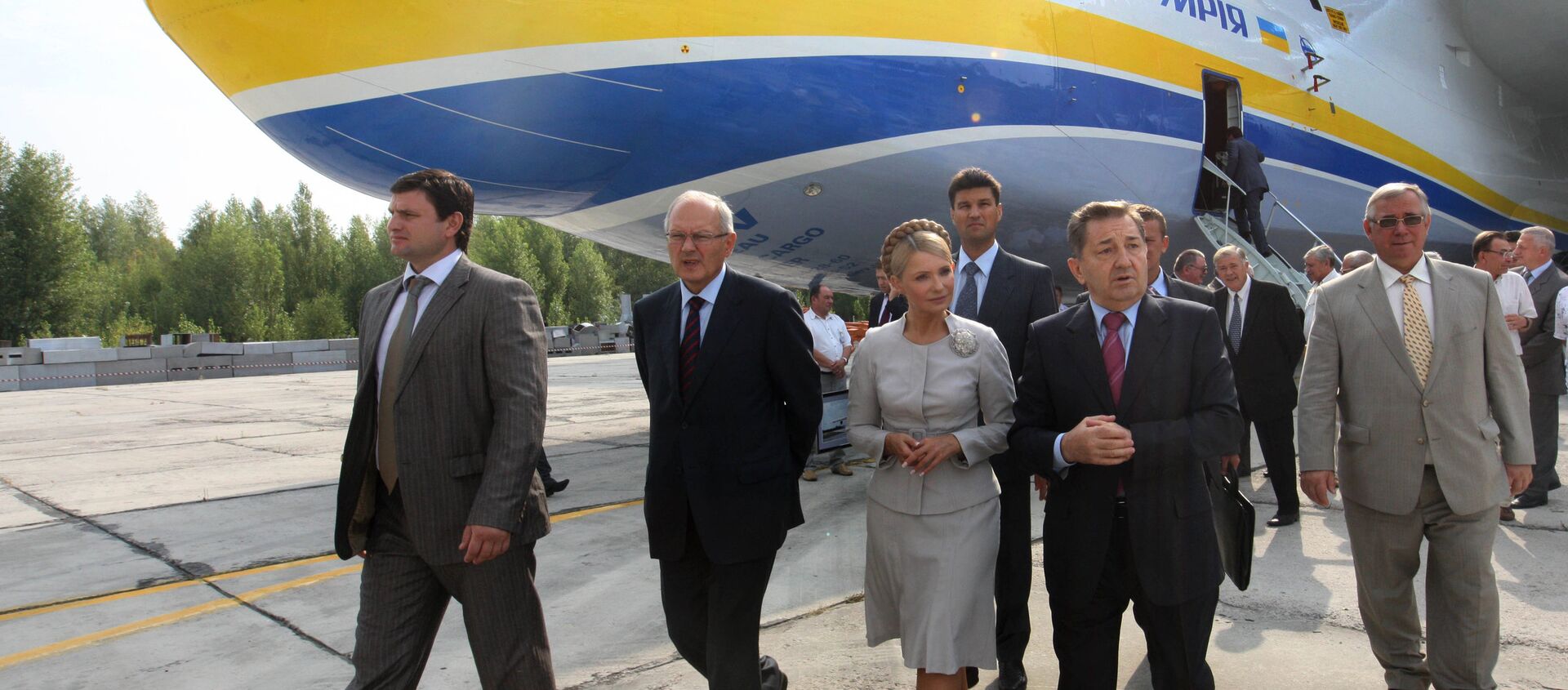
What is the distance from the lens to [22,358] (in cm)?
2075

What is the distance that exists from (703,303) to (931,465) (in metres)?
0.77

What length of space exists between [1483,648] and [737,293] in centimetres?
228

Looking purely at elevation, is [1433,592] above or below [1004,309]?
below

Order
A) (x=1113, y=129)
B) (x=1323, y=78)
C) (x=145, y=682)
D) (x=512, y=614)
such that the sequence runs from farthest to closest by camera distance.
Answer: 1. (x=1323, y=78)
2. (x=1113, y=129)
3. (x=145, y=682)
4. (x=512, y=614)

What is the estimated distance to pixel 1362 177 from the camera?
9.76 m

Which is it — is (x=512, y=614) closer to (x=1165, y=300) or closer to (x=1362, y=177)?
(x=1165, y=300)

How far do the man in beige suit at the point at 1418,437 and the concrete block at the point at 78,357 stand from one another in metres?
25.6

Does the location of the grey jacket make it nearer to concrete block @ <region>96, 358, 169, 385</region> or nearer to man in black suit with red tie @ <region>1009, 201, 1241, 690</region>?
man in black suit with red tie @ <region>1009, 201, 1241, 690</region>

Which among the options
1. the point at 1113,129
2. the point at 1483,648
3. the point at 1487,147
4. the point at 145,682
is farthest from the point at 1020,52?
the point at 1487,147

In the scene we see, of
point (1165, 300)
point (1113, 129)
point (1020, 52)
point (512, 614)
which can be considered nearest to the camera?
point (512, 614)

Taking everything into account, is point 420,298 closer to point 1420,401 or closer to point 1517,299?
point 1420,401

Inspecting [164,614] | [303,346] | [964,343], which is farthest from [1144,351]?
[303,346]

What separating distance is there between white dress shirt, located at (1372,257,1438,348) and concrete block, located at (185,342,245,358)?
27099 millimetres

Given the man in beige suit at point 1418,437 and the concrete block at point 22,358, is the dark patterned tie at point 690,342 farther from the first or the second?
the concrete block at point 22,358
